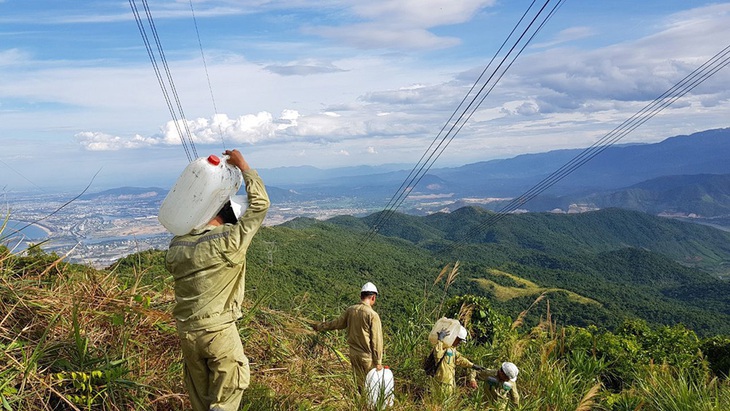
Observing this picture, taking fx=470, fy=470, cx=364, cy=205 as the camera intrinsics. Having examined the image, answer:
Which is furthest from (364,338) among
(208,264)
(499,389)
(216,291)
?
(208,264)

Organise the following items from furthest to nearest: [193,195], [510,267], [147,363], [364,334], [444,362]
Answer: [510,267] < [444,362] < [364,334] < [147,363] < [193,195]

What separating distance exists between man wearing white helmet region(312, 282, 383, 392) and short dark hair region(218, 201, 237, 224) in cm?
191

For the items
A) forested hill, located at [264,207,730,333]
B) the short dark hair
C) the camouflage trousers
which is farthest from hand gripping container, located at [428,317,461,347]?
the short dark hair

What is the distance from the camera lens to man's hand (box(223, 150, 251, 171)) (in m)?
2.62

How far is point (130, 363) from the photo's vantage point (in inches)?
124

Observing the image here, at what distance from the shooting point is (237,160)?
2619 mm

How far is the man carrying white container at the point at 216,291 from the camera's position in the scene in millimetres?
2436

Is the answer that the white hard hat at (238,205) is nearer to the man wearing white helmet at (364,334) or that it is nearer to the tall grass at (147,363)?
the tall grass at (147,363)

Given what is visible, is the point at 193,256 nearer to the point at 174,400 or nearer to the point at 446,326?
the point at 174,400

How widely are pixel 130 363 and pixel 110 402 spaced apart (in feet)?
1.02

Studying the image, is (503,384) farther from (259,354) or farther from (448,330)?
(259,354)

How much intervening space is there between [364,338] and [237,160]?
7.22ft

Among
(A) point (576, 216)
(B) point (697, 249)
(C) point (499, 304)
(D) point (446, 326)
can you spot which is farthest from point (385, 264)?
(B) point (697, 249)

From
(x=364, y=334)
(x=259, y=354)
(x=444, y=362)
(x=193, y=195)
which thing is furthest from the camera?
(x=444, y=362)
